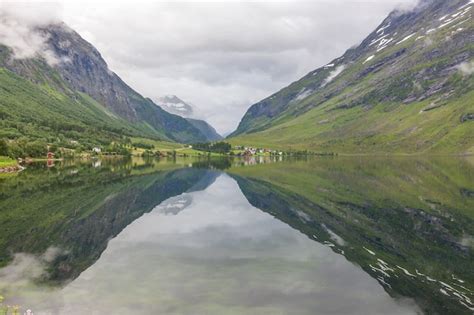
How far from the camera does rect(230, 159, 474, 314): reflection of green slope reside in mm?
30500

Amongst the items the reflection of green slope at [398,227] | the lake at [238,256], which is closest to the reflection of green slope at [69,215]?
the lake at [238,256]

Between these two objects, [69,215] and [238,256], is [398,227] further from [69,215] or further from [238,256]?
[69,215]

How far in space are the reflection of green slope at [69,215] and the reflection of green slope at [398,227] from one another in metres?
21.8

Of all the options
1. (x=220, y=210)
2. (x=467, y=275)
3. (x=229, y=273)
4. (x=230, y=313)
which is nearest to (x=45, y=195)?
(x=220, y=210)

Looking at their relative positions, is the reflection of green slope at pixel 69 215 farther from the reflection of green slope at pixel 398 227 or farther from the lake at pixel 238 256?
the reflection of green slope at pixel 398 227

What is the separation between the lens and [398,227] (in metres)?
52.0

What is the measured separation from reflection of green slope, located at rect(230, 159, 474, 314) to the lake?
16 centimetres

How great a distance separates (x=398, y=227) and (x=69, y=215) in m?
43.1

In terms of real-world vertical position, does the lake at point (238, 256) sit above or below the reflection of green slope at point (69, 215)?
below

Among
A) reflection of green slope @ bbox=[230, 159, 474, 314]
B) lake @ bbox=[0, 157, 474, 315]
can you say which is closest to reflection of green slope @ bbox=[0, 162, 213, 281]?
lake @ bbox=[0, 157, 474, 315]

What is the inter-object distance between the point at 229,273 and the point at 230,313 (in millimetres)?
8050

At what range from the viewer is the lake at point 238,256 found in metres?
26.7

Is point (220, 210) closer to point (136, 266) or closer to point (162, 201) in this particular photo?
point (162, 201)

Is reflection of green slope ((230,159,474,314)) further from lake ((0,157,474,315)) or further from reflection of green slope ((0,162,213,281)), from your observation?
reflection of green slope ((0,162,213,281))
